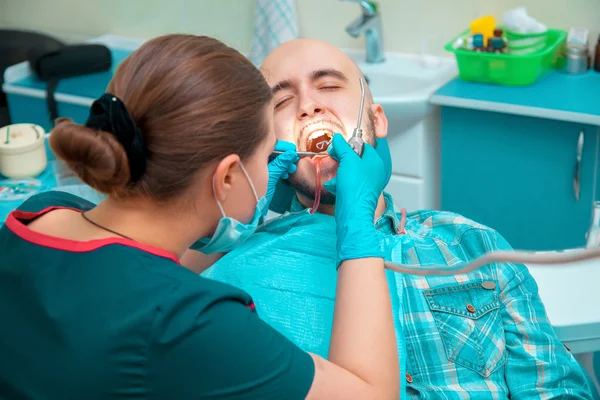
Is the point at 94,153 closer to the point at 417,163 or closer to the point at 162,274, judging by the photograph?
the point at 162,274

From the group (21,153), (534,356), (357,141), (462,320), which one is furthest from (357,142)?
(21,153)

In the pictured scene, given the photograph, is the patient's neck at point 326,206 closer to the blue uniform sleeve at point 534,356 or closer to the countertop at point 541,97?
the blue uniform sleeve at point 534,356

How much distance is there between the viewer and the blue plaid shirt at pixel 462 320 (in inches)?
57.5

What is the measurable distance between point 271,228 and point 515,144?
3.43ft

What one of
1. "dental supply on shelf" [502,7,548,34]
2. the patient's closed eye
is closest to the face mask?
the patient's closed eye

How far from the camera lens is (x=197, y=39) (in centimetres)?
115

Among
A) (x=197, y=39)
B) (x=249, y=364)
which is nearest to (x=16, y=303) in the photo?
(x=249, y=364)

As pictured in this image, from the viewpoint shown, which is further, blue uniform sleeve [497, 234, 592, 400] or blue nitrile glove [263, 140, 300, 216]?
blue nitrile glove [263, 140, 300, 216]

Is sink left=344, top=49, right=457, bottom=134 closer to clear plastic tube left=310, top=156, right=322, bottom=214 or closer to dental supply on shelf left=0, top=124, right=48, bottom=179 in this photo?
clear plastic tube left=310, top=156, right=322, bottom=214

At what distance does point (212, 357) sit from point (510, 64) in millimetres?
1798

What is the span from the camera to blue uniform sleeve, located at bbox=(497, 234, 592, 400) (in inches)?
57.1

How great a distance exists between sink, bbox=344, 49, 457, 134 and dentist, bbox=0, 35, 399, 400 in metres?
1.37

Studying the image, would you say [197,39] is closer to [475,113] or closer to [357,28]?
[475,113]

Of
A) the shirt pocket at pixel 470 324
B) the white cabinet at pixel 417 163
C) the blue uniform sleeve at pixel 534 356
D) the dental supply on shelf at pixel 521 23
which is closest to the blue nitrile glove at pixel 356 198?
the shirt pocket at pixel 470 324
